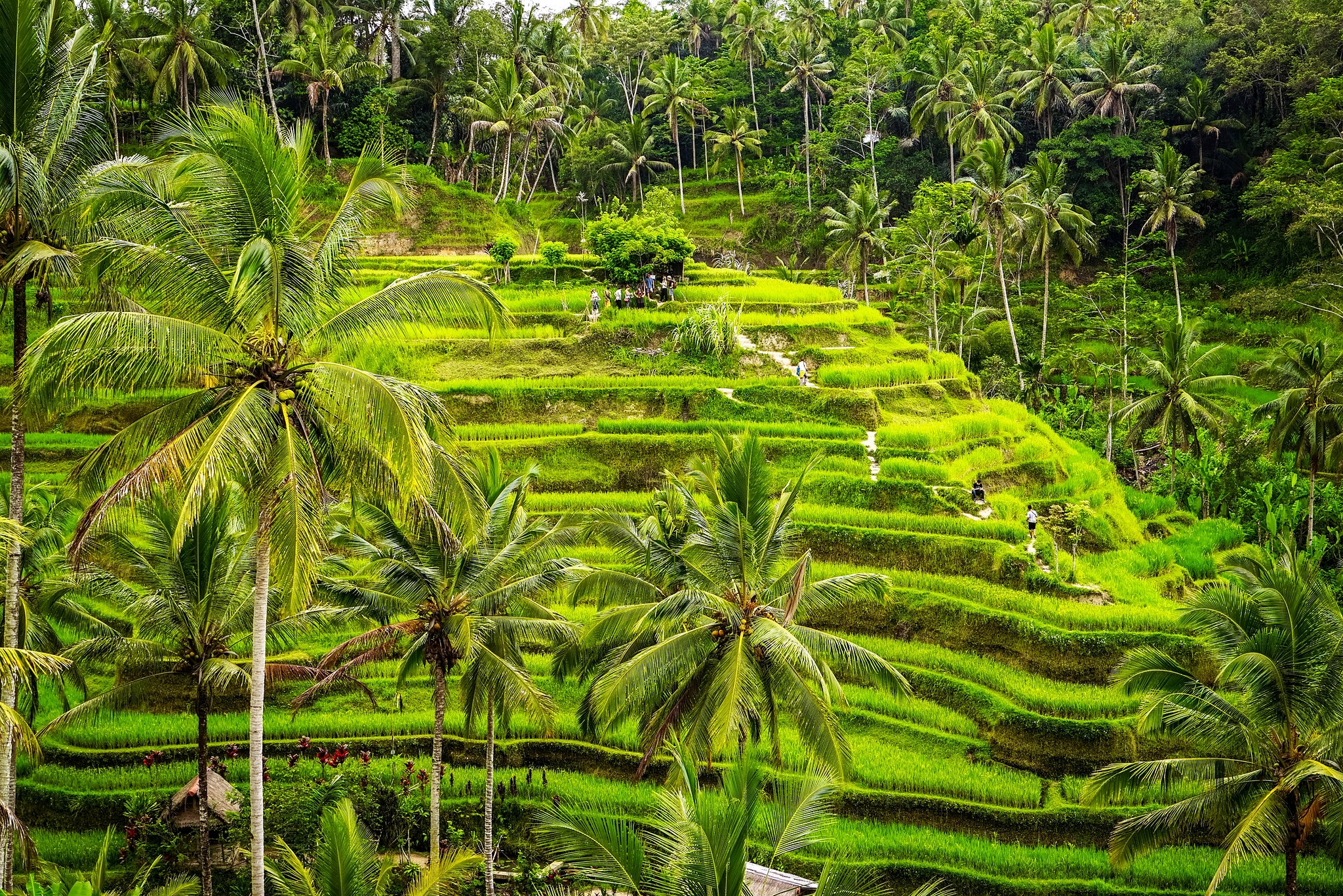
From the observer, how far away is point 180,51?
40875 mm

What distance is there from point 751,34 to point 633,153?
36.1 ft

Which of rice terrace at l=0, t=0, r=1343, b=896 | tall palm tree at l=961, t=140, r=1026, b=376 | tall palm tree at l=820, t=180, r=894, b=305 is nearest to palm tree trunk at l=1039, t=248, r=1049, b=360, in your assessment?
rice terrace at l=0, t=0, r=1343, b=896

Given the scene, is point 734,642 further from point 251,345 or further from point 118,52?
point 118,52

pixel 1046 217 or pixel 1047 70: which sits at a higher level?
pixel 1047 70

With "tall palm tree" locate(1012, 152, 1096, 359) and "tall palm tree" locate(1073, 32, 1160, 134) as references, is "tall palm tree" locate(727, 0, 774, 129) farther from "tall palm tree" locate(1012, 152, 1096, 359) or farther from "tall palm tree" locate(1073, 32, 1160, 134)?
"tall palm tree" locate(1012, 152, 1096, 359)

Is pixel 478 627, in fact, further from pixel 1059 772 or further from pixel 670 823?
pixel 1059 772

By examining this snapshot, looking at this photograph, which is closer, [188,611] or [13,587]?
[13,587]

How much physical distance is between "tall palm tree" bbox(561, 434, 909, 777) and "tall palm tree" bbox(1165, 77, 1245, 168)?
42451mm

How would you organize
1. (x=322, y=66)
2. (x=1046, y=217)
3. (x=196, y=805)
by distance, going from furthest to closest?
(x=322, y=66), (x=1046, y=217), (x=196, y=805)

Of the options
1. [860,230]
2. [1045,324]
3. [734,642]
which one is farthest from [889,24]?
[734,642]

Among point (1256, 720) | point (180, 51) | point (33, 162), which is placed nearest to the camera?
Answer: point (33, 162)

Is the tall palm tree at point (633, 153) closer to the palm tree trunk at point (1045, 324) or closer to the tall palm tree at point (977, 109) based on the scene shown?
the tall palm tree at point (977, 109)

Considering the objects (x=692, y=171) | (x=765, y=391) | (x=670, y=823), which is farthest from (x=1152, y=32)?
(x=670, y=823)

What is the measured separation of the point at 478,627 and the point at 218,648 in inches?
147
